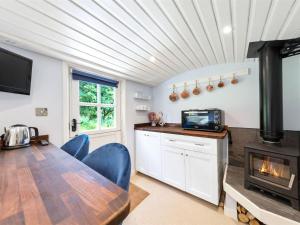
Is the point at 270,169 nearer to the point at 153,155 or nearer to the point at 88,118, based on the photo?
the point at 153,155

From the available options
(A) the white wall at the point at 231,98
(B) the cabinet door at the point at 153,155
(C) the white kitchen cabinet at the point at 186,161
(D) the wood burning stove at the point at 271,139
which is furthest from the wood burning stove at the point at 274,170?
(B) the cabinet door at the point at 153,155

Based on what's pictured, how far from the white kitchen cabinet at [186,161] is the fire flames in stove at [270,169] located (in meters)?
0.45

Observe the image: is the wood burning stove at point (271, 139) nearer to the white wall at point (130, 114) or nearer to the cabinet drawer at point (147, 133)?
the cabinet drawer at point (147, 133)

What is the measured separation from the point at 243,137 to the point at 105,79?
226 centimetres

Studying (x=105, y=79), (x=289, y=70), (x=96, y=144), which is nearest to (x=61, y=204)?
(x=96, y=144)

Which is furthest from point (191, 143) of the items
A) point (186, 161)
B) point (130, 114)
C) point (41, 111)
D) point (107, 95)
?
point (41, 111)

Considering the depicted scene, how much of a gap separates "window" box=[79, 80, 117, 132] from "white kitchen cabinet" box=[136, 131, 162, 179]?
22.3 inches

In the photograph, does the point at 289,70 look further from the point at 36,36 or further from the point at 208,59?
the point at 36,36

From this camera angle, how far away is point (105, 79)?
2.25 meters

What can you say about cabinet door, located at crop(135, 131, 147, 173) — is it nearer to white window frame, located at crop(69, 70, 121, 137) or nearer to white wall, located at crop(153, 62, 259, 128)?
white window frame, located at crop(69, 70, 121, 137)

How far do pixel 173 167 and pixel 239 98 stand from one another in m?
1.42

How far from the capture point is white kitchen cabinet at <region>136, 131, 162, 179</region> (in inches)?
88.3

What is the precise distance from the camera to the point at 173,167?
203 cm

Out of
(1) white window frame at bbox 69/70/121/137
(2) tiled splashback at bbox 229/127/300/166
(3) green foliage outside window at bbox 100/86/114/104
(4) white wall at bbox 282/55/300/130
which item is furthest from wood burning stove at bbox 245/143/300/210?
(3) green foliage outside window at bbox 100/86/114/104
